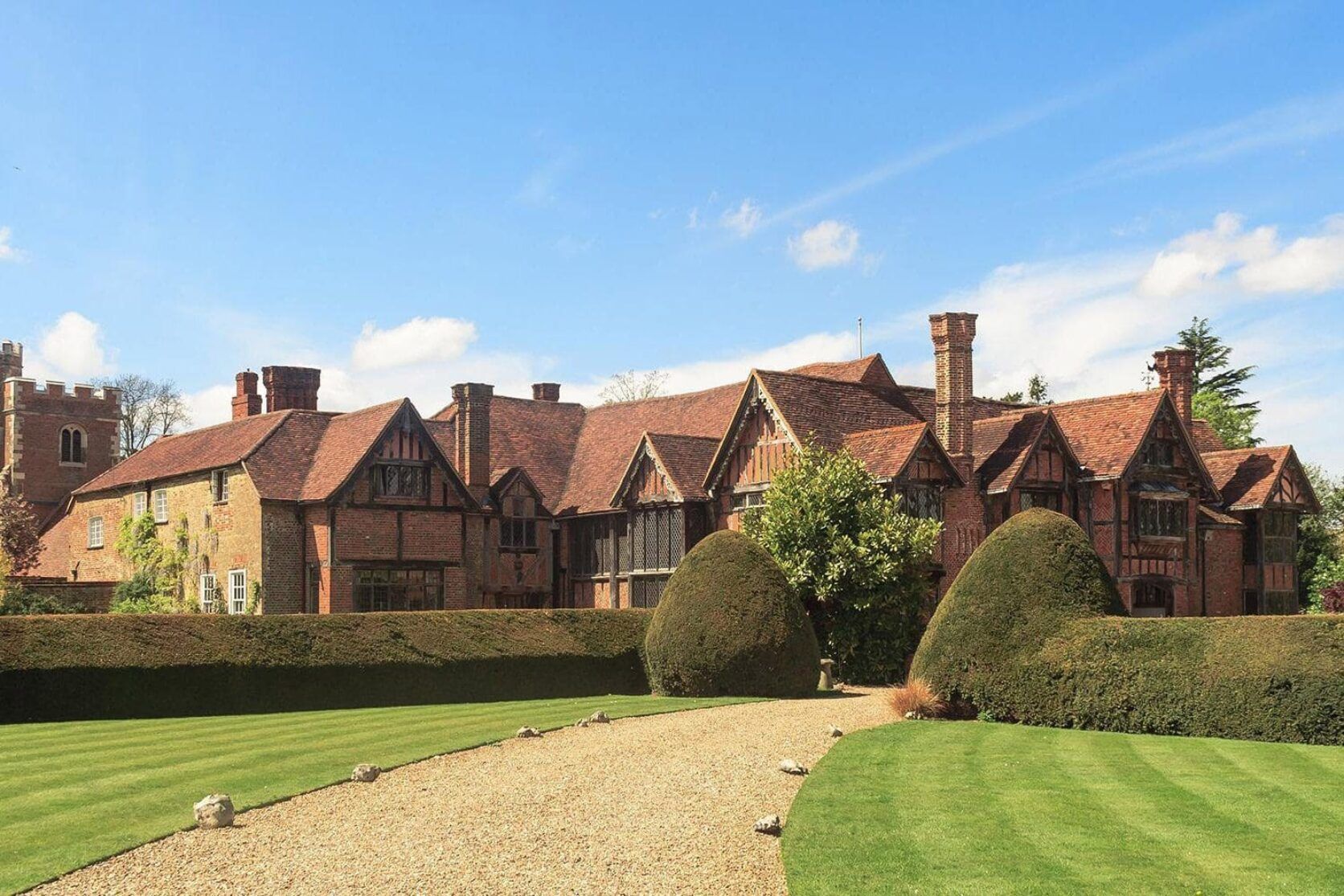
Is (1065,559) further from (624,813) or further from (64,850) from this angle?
(64,850)

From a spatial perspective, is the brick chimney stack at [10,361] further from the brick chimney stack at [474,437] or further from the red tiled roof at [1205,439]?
the red tiled roof at [1205,439]

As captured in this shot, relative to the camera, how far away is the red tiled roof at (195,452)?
4206 centimetres

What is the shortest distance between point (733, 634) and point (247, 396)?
2879 centimetres

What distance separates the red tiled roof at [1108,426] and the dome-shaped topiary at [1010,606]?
16.9 m

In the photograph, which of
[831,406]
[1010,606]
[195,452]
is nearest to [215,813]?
[1010,606]

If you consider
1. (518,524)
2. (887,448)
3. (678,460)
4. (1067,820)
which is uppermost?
(887,448)

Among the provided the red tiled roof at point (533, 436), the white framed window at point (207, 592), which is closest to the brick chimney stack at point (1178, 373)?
the red tiled roof at point (533, 436)

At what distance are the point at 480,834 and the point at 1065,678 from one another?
1242 cm

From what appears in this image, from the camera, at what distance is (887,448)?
37.9 m

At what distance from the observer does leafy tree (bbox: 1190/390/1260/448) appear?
66750 mm

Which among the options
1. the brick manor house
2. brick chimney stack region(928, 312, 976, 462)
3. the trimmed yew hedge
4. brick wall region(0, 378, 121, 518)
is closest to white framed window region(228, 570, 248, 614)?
the brick manor house

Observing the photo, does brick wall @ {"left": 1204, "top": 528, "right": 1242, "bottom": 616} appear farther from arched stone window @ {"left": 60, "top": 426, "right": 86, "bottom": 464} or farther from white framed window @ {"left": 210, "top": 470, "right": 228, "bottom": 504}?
arched stone window @ {"left": 60, "top": 426, "right": 86, "bottom": 464}

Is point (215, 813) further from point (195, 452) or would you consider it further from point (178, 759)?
point (195, 452)

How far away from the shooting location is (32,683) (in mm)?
24578
